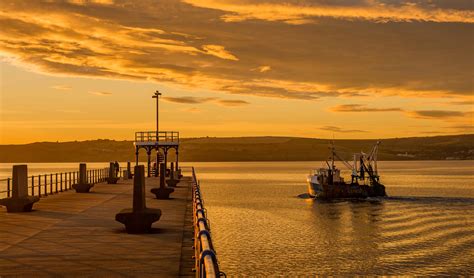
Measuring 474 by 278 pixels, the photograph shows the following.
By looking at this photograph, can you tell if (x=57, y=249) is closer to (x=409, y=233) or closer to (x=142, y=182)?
(x=142, y=182)

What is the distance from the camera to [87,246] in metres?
16.5

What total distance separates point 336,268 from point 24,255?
23.1 meters

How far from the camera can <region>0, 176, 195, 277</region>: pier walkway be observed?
43.0ft

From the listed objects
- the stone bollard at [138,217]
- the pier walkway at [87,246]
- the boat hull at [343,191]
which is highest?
the stone bollard at [138,217]

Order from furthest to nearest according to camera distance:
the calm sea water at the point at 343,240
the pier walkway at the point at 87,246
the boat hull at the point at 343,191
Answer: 1. the boat hull at the point at 343,191
2. the calm sea water at the point at 343,240
3. the pier walkway at the point at 87,246

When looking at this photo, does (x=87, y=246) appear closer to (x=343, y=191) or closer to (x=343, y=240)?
(x=343, y=240)

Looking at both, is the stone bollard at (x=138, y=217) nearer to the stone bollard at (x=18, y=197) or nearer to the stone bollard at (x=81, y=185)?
the stone bollard at (x=18, y=197)

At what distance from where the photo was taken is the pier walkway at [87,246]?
1311 centimetres

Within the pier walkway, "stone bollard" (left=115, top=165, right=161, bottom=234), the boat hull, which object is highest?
"stone bollard" (left=115, top=165, right=161, bottom=234)

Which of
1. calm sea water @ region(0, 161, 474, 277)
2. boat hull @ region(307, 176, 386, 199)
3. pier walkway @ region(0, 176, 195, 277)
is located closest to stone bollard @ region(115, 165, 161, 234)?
pier walkway @ region(0, 176, 195, 277)

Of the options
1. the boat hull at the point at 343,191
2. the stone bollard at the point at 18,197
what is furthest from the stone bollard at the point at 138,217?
the boat hull at the point at 343,191

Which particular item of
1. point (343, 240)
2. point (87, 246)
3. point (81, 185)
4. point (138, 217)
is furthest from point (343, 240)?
point (87, 246)

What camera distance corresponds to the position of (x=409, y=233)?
170ft

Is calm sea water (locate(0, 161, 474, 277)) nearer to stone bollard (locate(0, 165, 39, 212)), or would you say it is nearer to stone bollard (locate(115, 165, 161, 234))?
stone bollard (locate(0, 165, 39, 212))
